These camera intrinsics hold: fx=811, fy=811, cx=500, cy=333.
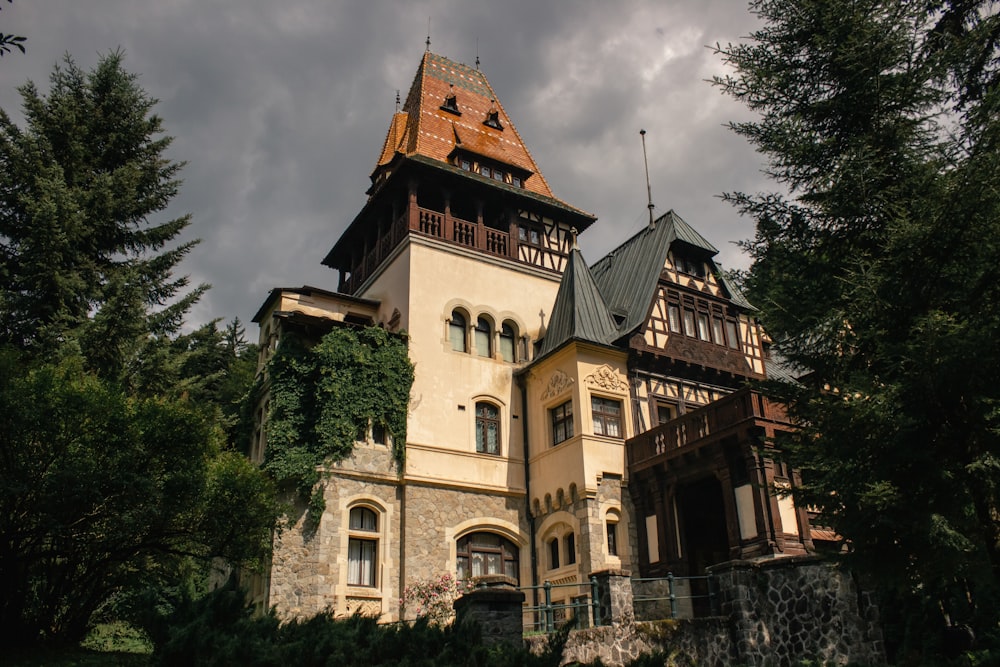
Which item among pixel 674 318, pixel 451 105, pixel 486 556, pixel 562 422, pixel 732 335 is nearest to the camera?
pixel 486 556

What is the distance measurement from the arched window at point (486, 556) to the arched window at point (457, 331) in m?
5.53

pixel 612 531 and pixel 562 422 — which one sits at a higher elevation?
pixel 562 422

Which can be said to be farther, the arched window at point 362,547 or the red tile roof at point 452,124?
the red tile roof at point 452,124

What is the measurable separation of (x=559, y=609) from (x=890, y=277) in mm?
10110

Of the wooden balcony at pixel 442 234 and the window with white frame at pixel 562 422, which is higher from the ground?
the wooden balcony at pixel 442 234

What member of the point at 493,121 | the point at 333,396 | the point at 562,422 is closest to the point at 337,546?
the point at 333,396

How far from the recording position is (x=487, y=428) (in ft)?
76.8

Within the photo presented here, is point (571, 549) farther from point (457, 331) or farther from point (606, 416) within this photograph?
point (457, 331)

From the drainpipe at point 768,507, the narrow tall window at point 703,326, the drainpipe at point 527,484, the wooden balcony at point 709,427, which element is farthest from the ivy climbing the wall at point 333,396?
the drainpipe at point 768,507

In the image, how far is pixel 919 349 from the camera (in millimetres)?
10070

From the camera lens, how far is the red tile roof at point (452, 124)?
93.0 feet

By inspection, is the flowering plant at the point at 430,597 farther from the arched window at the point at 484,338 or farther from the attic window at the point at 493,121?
the attic window at the point at 493,121

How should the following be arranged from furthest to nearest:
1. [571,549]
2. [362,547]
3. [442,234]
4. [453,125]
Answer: [453,125]
[442,234]
[571,549]
[362,547]

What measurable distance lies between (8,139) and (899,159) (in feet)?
67.9
